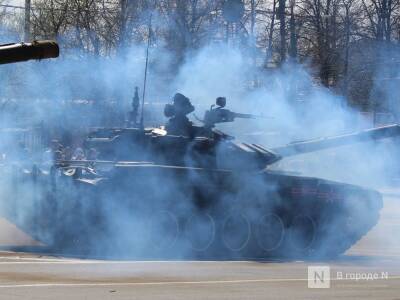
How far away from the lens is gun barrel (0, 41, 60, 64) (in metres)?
11.4

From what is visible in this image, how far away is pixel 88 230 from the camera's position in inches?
700

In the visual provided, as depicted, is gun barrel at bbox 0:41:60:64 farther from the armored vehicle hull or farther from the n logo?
the armored vehicle hull

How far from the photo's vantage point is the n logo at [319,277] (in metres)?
14.1

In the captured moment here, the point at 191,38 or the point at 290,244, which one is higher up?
the point at 191,38

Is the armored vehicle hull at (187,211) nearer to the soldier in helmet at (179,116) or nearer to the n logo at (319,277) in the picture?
the soldier in helmet at (179,116)

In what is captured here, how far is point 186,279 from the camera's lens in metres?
14.3

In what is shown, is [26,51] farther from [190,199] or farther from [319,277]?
[190,199]

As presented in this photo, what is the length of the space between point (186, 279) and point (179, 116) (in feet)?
17.9

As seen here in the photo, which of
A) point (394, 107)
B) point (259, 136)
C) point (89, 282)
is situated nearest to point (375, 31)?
point (394, 107)

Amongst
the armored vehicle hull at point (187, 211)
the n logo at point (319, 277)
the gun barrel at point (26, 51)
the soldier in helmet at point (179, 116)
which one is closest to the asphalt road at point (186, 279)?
the n logo at point (319, 277)

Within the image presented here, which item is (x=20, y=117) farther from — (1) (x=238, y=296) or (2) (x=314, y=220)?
(1) (x=238, y=296)

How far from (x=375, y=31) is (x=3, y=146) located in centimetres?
1294

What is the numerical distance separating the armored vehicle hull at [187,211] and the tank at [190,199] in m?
0.02

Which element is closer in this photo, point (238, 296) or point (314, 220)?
point (238, 296)
